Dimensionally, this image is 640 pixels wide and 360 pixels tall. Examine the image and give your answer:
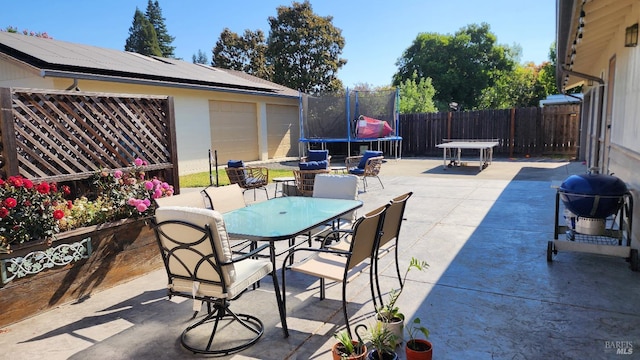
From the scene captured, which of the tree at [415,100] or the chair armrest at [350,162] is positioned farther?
the tree at [415,100]

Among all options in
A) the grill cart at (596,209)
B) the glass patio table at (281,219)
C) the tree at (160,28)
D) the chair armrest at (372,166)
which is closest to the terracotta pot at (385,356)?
the glass patio table at (281,219)

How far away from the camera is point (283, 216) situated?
3.42 meters

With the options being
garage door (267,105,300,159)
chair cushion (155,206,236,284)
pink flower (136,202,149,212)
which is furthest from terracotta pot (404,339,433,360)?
garage door (267,105,300,159)

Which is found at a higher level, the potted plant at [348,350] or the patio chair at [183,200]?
the patio chair at [183,200]

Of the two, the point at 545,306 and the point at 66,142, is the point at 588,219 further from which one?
the point at 66,142

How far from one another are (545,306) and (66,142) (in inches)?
179

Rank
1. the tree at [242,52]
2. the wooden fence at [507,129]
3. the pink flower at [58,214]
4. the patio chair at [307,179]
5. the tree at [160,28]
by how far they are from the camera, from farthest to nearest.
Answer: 1. the tree at [160,28]
2. the tree at [242,52]
3. the wooden fence at [507,129]
4. the patio chair at [307,179]
5. the pink flower at [58,214]

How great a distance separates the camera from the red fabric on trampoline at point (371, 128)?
1412 centimetres

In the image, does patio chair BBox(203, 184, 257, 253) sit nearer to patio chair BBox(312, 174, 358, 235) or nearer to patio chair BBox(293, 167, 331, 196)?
patio chair BBox(312, 174, 358, 235)

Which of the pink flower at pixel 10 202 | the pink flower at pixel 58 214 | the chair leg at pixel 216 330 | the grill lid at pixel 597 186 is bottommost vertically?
the chair leg at pixel 216 330

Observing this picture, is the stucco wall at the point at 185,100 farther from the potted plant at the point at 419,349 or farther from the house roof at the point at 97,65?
the potted plant at the point at 419,349

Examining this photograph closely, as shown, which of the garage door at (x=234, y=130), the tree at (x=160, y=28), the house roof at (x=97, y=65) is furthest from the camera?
the tree at (x=160, y=28)

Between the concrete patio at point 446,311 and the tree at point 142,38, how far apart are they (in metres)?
48.4

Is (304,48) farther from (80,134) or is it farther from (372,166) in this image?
(80,134)
